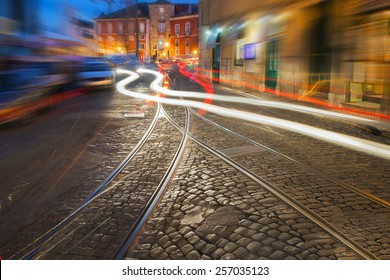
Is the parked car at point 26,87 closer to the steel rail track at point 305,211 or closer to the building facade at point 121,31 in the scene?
the steel rail track at point 305,211

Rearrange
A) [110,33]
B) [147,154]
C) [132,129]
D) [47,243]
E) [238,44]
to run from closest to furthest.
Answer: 1. [47,243]
2. [147,154]
3. [132,129]
4. [238,44]
5. [110,33]

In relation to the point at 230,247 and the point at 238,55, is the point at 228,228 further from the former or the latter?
the point at 238,55

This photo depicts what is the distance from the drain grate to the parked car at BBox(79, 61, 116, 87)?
1450 centimetres

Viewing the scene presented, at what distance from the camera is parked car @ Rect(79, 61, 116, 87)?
1994cm

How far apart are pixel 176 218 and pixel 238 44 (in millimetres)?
23501

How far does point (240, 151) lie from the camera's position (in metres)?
7.36

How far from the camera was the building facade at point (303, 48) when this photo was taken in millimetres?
7270

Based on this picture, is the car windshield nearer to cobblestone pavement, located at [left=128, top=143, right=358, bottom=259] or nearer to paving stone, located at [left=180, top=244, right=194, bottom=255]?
cobblestone pavement, located at [left=128, top=143, right=358, bottom=259]

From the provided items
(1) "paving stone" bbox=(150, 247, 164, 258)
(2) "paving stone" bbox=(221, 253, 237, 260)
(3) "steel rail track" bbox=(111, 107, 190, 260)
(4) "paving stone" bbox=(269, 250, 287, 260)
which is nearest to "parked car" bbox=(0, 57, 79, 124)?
(3) "steel rail track" bbox=(111, 107, 190, 260)

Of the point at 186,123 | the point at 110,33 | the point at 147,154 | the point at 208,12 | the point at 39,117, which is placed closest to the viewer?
the point at 147,154

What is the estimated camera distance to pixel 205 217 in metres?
4.29

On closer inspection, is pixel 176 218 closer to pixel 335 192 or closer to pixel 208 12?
pixel 335 192

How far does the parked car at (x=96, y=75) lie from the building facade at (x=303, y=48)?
901cm
